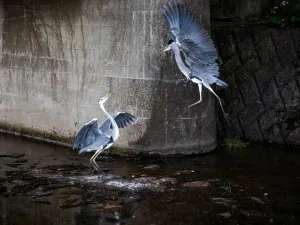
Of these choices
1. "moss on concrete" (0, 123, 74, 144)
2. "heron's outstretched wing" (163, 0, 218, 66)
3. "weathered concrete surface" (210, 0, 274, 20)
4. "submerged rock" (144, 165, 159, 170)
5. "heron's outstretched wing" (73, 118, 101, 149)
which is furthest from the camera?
"weathered concrete surface" (210, 0, 274, 20)

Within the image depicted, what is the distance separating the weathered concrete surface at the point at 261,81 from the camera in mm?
12484

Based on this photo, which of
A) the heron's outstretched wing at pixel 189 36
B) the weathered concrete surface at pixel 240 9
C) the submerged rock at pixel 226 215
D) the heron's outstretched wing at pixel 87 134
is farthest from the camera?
the weathered concrete surface at pixel 240 9

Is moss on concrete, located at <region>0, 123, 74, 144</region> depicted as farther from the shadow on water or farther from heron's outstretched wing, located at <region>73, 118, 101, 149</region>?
heron's outstretched wing, located at <region>73, 118, 101, 149</region>

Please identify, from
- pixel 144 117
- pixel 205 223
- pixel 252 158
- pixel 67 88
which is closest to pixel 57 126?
pixel 67 88

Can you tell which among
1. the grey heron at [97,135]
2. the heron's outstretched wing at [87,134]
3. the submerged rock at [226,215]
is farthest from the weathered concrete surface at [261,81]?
the submerged rock at [226,215]

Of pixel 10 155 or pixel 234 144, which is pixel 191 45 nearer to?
pixel 234 144

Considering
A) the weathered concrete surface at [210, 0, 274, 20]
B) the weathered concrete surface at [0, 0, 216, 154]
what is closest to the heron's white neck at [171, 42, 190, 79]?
the weathered concrete surface at [0, 0, 216, 154]

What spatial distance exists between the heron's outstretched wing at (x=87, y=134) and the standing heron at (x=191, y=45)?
170 cm

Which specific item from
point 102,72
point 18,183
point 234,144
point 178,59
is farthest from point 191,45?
point 18,183

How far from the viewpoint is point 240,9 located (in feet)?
47.5

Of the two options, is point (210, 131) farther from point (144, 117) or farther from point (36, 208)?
point (36, 208)

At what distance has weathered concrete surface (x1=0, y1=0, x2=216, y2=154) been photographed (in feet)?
37.5

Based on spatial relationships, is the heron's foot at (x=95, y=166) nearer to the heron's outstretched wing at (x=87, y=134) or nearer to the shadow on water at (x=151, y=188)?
the shadow on water at (x=151, y=188)

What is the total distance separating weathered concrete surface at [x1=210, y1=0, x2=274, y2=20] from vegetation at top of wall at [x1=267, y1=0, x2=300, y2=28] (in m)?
0.64
